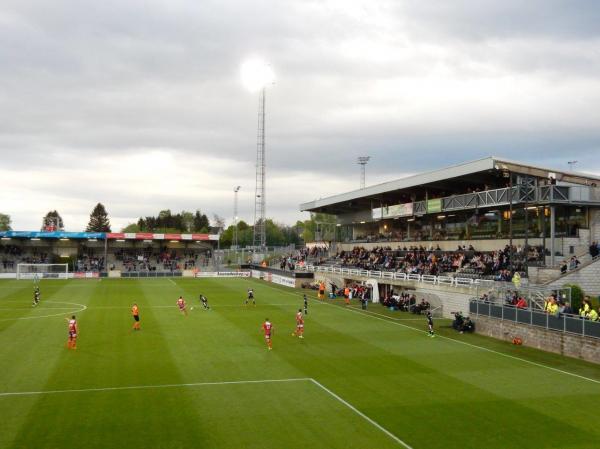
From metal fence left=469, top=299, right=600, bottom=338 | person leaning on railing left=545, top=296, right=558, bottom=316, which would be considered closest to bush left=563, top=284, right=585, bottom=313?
person leaning on railing left=545, top=296, right=558, bottom=316

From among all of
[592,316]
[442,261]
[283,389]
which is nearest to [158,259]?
[442,261]

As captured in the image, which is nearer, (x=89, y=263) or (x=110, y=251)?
(x=89, y=263)

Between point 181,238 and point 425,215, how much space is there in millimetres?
48121

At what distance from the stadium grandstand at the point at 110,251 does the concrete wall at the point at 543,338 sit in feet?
204

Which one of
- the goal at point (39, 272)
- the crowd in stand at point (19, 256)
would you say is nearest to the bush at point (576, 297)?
the goal at point (39, 272)

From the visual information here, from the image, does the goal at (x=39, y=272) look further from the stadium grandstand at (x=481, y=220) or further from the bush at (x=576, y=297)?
the bush at (x=576, y=297)

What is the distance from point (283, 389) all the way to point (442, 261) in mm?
34917

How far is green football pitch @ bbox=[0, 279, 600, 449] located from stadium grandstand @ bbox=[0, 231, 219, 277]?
55.9 metres

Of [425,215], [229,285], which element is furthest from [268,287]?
[425,215]

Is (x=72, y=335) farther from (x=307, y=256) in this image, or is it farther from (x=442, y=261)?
(x=307, y=256)

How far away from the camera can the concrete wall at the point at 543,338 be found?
26.2 m

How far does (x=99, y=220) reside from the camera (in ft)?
621

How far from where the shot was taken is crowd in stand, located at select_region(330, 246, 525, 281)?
1748 inches

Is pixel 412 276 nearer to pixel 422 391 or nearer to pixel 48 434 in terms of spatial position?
pixel 422 391
